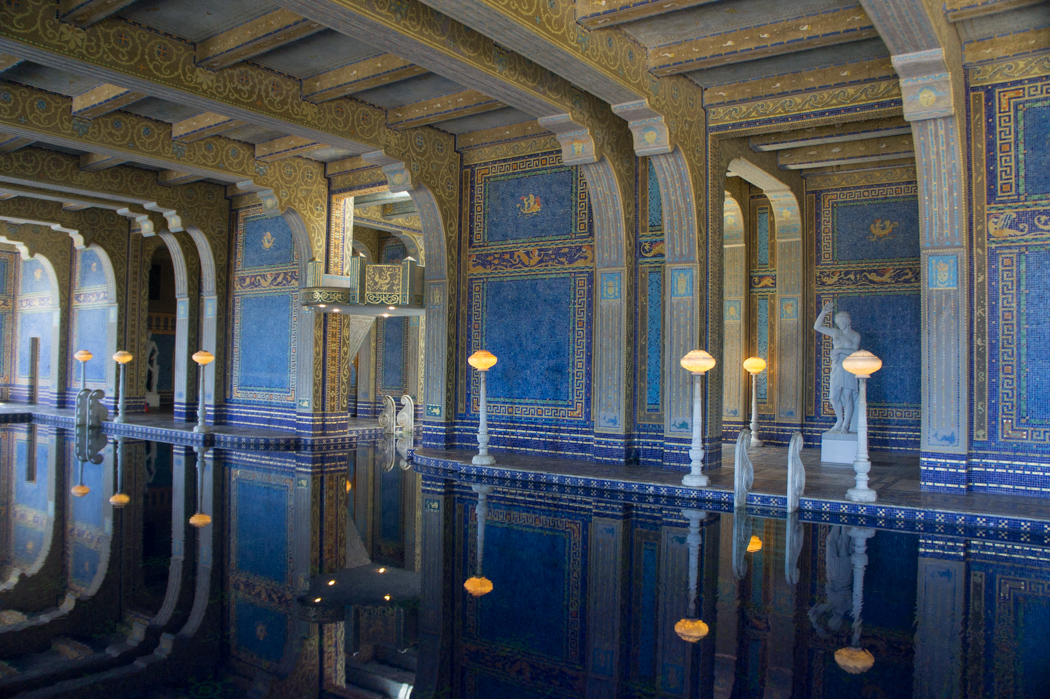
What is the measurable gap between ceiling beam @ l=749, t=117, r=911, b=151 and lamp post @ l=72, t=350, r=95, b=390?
13.7 m

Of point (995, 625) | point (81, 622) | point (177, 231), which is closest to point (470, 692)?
point (81, 622)

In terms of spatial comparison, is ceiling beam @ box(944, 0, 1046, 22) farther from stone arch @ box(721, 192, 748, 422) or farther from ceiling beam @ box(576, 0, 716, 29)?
stone arch @ box(721, 192, 748, 422)

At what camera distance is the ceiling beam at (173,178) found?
1388 centimetres

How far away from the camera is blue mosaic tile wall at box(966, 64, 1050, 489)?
7691mm

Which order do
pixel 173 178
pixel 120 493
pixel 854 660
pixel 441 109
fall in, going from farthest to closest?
pixel 173 178
pixel 441 109
pixel 120 493
pixel 854 660

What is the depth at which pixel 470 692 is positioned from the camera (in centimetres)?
332

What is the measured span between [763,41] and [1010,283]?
3.31m

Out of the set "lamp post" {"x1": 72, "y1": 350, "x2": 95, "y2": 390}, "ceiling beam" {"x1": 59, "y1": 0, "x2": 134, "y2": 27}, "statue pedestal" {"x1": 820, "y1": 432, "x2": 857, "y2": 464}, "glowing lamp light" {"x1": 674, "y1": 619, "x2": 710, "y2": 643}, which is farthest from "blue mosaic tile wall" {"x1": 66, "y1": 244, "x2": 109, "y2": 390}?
"glowing lamp light" {"x1": 674, "y1": 619, "x2": 710, "y2": 643}

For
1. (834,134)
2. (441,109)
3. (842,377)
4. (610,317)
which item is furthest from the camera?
(842,377)

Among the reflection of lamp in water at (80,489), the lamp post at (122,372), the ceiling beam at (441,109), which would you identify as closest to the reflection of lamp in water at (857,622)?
the ceiling beam at (441,109)

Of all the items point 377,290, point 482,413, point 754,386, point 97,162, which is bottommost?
point 482,413

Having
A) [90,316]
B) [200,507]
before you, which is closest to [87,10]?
[200,507]

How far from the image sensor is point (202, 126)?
10.8 meters

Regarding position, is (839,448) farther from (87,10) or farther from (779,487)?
(87,10)
